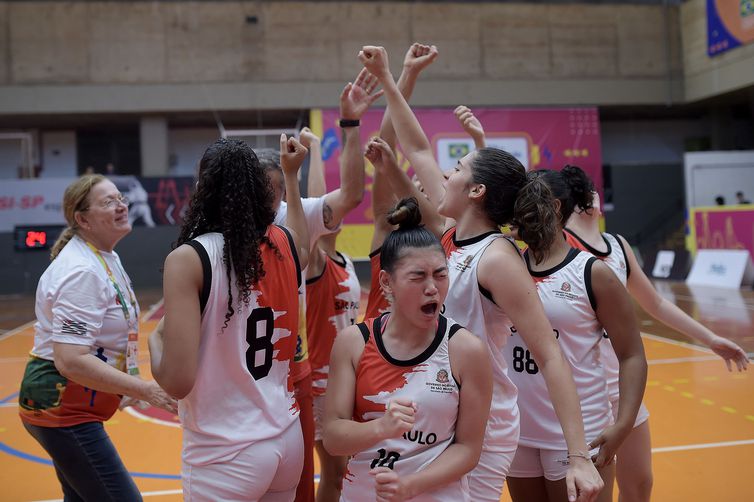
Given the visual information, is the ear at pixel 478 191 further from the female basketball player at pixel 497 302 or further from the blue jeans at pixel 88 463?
the blue jeans at pixel 88 463

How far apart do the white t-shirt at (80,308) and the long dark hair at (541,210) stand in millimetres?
1561

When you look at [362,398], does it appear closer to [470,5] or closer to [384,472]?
[384,472]

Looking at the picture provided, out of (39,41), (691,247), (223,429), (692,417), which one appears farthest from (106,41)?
(223,429)

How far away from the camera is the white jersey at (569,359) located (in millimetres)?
2393

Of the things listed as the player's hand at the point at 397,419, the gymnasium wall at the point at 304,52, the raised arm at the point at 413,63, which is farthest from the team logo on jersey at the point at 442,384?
the gymnasium wall at the point at 304,52

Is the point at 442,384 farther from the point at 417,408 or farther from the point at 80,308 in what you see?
the point at 80,308

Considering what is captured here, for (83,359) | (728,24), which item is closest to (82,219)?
(83,359)

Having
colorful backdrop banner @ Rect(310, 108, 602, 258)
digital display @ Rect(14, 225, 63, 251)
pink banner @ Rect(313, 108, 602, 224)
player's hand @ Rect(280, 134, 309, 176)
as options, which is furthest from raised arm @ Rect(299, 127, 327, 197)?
pink banner @ Rect(313, 108, 602, 224)

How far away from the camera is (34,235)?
16.0 m

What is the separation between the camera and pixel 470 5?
2041cm

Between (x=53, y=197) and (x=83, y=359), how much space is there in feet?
56.9

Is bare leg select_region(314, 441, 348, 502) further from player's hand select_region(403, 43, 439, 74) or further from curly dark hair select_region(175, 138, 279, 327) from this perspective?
player's hand select_region(403, 43, 439, 74)

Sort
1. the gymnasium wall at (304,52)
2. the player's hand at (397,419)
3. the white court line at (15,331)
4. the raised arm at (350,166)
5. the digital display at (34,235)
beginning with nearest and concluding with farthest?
the player's hand at (397,419), the raised arm at (350,166), the white court line at (15,331), the digital display at (34,235), the gymnasium wall at (304,52)

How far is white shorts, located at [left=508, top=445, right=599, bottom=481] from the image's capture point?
7.70 feet
